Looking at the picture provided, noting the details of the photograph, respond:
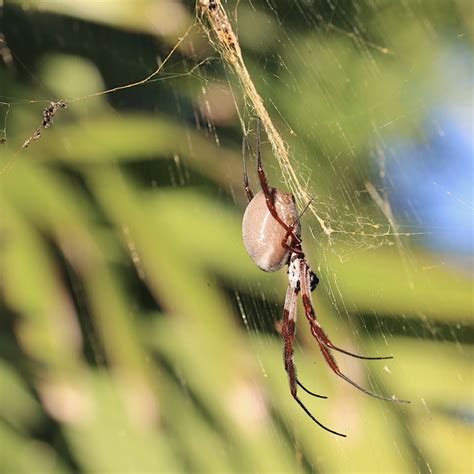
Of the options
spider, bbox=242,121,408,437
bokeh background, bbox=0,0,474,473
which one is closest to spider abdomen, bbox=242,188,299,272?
spider, bbox=242,121,408,437

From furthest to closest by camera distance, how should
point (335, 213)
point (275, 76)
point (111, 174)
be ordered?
point (111, 174) → point (275, 76) → point (335, 213)

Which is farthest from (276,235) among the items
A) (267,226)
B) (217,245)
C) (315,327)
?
(217,245)

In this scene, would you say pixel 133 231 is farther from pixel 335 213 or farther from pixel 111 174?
pixel 335 213

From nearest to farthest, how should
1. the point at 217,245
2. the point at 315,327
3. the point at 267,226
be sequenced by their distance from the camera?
the point at 267,226 < the point at 315,327 < the point at 217,245

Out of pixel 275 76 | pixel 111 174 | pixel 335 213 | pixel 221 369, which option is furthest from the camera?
pixel 111 174

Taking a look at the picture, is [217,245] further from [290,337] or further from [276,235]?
[276,235]

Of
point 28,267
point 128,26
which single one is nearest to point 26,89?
point 128,26
